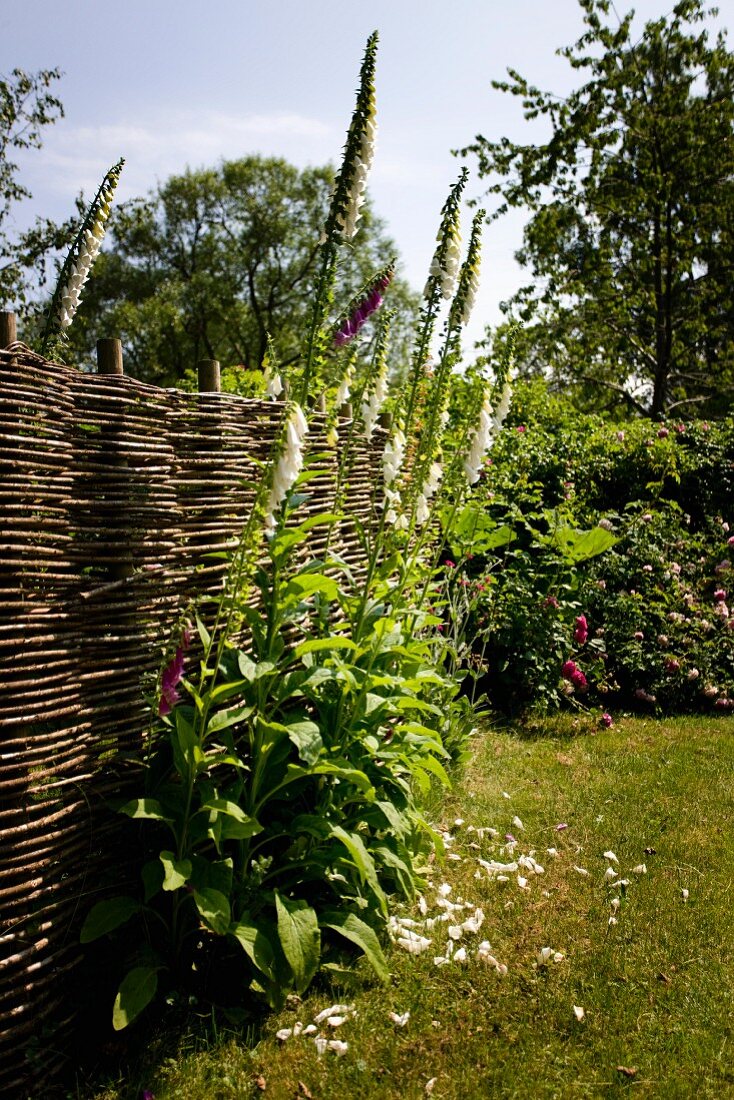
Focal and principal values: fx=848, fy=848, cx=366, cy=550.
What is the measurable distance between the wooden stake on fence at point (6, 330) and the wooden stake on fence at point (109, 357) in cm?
34

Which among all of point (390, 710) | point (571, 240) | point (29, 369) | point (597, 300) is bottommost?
point (390, 710)

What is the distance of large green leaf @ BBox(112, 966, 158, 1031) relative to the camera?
239 centimetres

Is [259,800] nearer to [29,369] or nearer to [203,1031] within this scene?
[203,1031]

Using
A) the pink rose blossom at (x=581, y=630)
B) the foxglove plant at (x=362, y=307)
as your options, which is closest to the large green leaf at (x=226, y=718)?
the foxglove plant at (x=362, y=307)

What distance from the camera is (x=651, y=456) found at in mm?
8828

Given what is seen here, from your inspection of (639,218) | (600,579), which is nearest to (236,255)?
(639,218)

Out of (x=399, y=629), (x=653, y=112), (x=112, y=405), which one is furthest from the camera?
(x=653, y=112)

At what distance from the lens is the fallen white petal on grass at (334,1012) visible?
2.71 m

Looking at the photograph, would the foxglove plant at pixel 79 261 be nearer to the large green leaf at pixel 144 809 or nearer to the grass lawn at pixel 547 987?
the large green leaf at pixel 144 809

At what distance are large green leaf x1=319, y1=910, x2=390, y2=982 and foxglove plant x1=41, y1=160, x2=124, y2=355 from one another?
2.36 metres

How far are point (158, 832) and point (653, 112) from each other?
15.7 m

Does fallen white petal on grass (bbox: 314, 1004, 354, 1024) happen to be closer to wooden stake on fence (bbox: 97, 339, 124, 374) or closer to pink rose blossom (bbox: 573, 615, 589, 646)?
wooden stake on fence (bbox: 97, 339, 124, 374)

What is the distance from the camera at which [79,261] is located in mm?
3314

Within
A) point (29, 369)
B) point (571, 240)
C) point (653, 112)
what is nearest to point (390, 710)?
point (29, 369)
